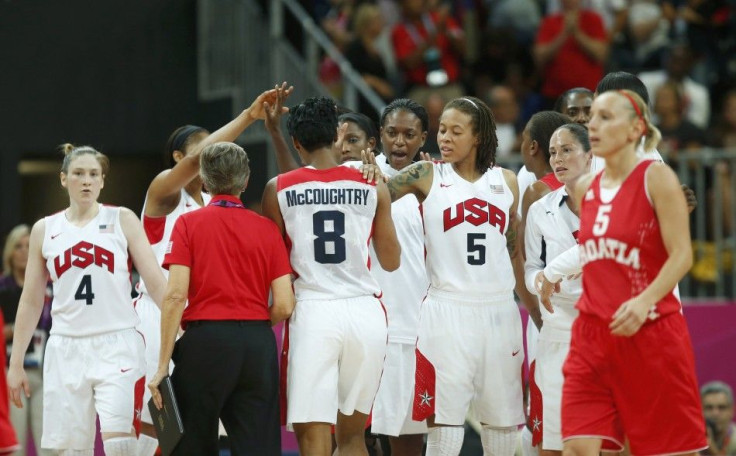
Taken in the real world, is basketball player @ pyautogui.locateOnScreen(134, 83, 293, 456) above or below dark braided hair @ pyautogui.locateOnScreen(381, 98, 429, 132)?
below

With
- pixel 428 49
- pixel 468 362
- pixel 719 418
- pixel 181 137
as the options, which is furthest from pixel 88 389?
pixel 428 49

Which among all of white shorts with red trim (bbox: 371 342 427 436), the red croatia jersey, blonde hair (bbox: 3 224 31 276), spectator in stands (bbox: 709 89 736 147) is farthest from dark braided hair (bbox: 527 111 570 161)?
blonde hair (bbox: 3 224 31 276)

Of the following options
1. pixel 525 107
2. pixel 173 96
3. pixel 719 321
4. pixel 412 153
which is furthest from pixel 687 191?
pixel 173 96

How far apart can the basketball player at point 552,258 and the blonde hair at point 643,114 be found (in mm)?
1209

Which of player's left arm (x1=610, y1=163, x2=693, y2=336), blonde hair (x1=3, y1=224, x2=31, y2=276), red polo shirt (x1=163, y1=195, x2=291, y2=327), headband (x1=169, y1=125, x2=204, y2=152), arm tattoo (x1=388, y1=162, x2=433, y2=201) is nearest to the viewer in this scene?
player's left arm (x1=610, y1=163, x2=693, y2=336)

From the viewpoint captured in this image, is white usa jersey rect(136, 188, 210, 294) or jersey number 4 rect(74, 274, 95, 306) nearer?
jersey number 4 rect(74, 274, 95, 306)

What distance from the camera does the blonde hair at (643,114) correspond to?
259 inches

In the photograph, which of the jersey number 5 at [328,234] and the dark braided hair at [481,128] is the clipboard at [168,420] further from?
the dark braided hair at [481,128]

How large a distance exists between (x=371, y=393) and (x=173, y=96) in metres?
7.86

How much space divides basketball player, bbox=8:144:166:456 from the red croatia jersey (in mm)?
3117

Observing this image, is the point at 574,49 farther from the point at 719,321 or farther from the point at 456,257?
the point at 456,257

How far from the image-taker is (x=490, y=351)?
25.7ft

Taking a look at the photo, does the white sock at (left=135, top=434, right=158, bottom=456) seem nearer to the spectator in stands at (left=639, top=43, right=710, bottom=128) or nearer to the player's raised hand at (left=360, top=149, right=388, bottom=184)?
the player's raised hand at (left=360, top=149, right=388, bottom=184)

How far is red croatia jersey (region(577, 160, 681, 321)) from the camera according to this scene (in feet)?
21.0
